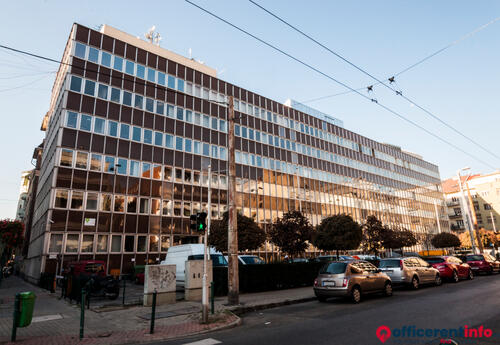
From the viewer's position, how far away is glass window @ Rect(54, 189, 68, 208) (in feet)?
88.2

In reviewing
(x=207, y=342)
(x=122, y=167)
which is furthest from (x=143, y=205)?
(x=207, y=342)

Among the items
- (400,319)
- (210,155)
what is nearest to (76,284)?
(400,319)

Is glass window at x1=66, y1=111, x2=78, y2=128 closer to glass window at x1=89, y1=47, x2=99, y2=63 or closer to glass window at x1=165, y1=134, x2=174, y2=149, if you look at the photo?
glass window at x1=89, y1=47, x2=99, y2=63

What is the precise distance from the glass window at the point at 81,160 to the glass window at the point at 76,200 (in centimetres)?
242

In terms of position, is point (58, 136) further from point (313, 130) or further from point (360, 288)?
point (313, 130)

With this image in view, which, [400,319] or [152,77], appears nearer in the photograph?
[400,319]

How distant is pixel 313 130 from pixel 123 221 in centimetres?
3426

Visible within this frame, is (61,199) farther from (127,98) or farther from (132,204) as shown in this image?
(127,98)

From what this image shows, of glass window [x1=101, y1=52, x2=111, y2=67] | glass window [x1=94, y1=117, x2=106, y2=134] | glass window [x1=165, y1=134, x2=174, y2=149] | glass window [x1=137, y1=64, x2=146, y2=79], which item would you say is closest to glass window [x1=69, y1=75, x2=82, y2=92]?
glass window [x1=94, y1=117, x2=106, y2=134]

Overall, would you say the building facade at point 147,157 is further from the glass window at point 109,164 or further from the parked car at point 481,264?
the parked car at point 481,264

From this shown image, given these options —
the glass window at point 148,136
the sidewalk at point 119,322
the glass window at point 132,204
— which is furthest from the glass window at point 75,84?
the sidewalk at point 119,322

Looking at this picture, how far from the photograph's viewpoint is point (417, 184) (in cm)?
7081

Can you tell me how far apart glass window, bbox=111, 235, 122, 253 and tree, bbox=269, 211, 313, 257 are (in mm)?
15401

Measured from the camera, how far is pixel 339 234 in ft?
79.2
